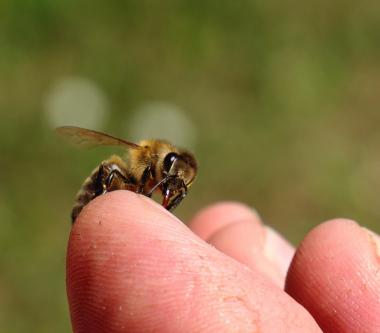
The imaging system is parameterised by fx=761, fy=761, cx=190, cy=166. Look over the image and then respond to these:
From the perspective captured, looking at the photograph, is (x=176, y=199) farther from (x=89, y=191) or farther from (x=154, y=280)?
(x=154, y=280)

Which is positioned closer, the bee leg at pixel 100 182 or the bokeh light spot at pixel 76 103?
the bee leg at pixel 100 182

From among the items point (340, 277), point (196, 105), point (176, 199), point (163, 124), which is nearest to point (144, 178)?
point (176, 199)

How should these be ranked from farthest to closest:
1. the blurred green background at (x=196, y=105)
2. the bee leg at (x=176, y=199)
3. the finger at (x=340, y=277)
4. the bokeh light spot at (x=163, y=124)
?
the bokeh light spot at (x=163, y=124)
the blurred green background at (x=196, y=105)
the bee leg at (x=176, y=199)
the finger at (x=340, y=277)

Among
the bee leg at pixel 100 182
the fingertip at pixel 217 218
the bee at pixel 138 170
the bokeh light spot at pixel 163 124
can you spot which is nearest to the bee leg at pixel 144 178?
the bee at pixel 138 170

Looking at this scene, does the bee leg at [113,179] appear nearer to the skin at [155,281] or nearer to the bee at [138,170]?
the bee at [138,170]

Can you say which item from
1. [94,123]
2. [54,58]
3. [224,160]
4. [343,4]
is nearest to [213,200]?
[224,160]

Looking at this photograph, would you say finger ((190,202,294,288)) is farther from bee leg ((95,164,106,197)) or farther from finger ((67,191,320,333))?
finger ((67,191,320,333))
